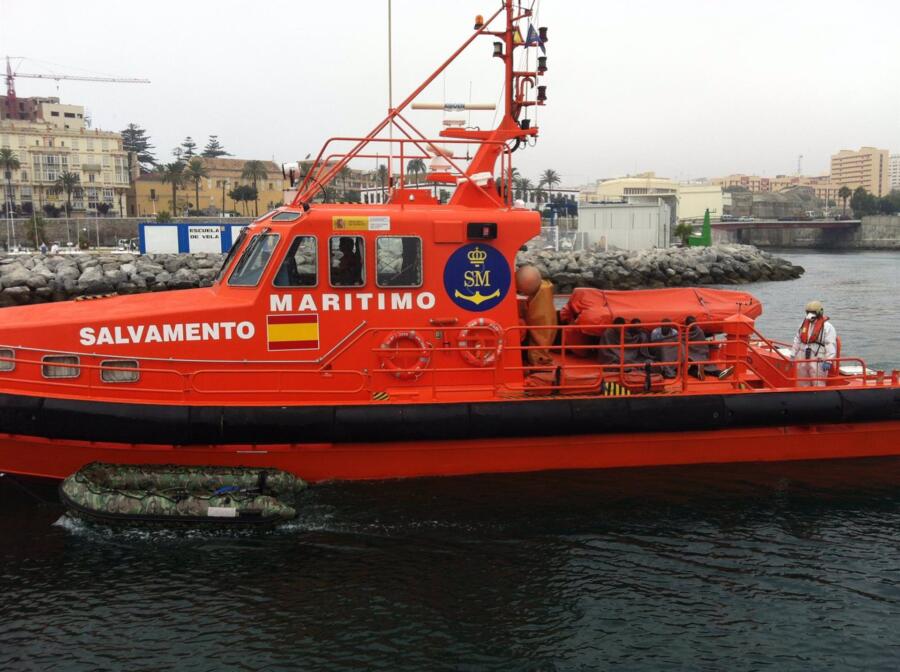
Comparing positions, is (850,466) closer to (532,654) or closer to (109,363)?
(532,654)

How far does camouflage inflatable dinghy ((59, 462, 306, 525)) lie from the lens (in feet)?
18.3

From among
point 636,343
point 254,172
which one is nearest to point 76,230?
point 254,172

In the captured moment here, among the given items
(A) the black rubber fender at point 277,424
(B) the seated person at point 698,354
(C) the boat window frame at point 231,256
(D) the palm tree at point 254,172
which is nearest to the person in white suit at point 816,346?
(B) the seated person at point 698,354

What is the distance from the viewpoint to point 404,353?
651 centimetres

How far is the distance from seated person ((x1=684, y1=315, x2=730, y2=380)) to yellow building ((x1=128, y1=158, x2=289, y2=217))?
6374cm

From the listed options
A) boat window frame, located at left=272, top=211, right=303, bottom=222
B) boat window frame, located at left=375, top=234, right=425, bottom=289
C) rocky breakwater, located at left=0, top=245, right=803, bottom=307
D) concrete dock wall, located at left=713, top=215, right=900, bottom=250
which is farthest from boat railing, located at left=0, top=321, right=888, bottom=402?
concrete dock wall, located at left=713, top=215, right=900, bottom=250

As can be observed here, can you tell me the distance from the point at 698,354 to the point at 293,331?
3.90m

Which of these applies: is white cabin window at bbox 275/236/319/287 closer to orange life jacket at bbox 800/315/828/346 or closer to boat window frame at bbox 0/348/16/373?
boat window frame at bbox 0/348/16/373

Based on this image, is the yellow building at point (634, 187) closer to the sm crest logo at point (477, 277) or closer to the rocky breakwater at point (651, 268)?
the rocky breakwater at point (651, 268)

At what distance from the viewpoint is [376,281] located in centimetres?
637

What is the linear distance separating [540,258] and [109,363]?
76.5 feet

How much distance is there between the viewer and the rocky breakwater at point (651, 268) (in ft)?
89.2

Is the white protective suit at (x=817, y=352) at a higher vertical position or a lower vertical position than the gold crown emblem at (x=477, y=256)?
lower

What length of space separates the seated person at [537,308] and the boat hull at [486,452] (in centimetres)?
81
